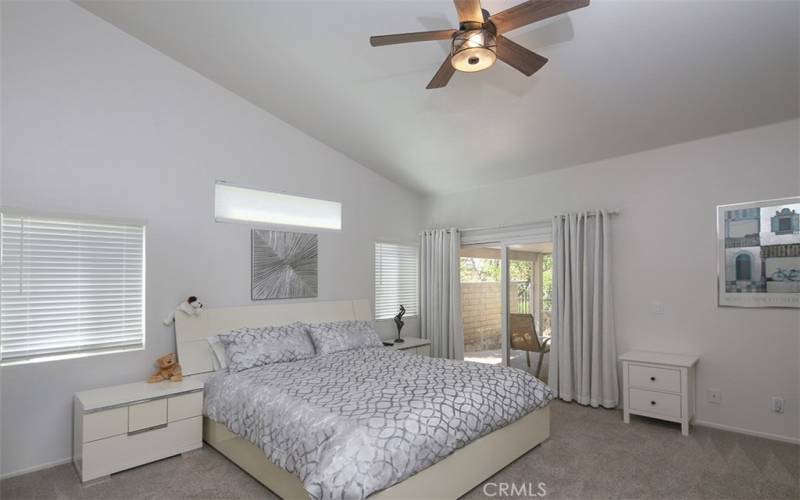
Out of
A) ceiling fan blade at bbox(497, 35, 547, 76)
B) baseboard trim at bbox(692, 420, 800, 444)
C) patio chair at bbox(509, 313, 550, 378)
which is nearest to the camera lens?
ceiling fan blade at bbox(497, 35, 547, 76)

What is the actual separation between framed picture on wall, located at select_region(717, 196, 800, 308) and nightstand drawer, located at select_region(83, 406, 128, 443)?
15.6 ft

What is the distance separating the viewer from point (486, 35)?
217cm

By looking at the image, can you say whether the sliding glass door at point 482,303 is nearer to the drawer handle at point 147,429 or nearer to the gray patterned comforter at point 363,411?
the gray patterned comforter at point 363,411

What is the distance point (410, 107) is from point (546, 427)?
2.95 m

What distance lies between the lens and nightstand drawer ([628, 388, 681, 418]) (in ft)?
11.4

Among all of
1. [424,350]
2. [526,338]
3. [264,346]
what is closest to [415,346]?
[424,350]

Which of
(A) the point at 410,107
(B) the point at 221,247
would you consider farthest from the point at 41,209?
(A) the point at 410,107

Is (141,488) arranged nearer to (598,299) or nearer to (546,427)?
(546,427)

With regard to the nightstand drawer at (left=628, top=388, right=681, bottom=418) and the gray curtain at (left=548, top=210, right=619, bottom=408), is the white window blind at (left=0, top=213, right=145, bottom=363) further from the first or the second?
the nightstand drawer at (left=628, top=388, right=681, bottom=418)

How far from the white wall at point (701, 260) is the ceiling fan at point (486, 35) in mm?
2259

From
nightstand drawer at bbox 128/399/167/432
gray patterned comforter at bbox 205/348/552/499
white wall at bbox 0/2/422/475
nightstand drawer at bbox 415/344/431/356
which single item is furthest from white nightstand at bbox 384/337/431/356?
nightstand drawer at bbox 128/399/167/432

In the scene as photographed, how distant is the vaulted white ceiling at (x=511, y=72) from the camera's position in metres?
2.64

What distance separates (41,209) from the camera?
3043mm

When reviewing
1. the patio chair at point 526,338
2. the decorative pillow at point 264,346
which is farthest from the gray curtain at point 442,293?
the decorative pillow at point 264,346
